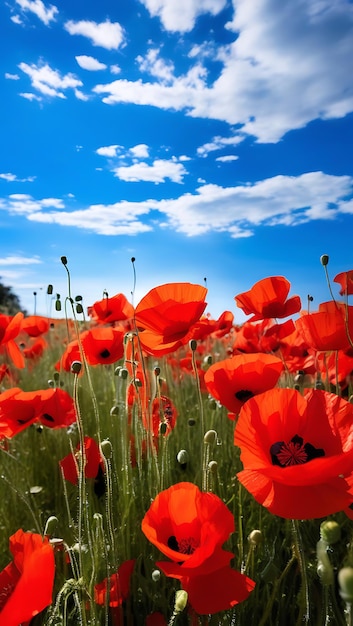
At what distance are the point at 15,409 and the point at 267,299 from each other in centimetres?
87

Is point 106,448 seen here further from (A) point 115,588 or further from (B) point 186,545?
(A) point 115,588

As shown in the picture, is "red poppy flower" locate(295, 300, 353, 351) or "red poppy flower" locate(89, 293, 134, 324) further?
"red poppy flower" locate(89, 293, 134, 324)

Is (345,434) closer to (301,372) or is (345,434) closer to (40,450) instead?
(301,372)

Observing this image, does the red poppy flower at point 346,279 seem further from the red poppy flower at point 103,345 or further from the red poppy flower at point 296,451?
the red poppy flower at point 103,345

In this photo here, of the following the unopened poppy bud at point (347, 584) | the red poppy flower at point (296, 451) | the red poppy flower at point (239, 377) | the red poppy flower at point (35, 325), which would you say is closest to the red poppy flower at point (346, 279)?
the red poppy flower at point (239, 377)

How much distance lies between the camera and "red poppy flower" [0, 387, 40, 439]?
1.81 meters

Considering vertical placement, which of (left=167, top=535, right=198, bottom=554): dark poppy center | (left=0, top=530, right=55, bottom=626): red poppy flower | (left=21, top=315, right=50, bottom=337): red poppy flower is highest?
(left=21, top=315, right=50, bottom=337): red poppy flower

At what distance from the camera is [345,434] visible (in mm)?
1078

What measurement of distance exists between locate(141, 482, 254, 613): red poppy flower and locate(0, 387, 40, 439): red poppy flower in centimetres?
81

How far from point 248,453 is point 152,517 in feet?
0.82

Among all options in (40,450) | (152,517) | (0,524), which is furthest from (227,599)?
(40,450)

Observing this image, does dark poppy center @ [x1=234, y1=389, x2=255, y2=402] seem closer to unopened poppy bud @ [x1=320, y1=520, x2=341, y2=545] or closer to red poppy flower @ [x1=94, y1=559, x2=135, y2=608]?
red poppy flower @ [x1=94, y1=559, x2=135, y2=608]

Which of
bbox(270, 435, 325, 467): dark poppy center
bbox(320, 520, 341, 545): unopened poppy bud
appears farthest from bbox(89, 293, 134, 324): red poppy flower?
bbox(320, 520, 341, 545): unopened poppy bud

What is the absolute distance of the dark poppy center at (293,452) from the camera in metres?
1.09
